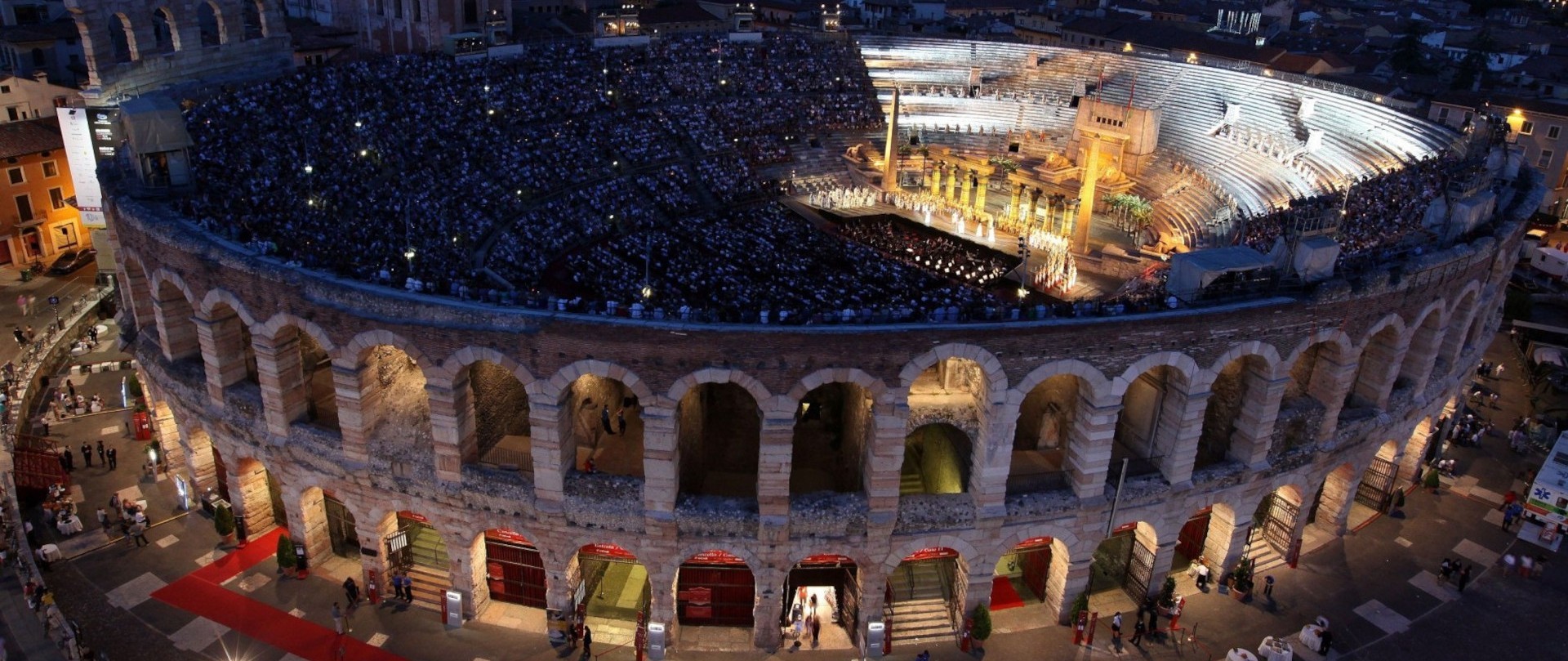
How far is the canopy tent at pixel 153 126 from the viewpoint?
38219 mm

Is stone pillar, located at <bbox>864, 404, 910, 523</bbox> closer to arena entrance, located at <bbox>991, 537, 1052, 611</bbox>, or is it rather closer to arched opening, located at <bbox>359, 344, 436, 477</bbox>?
arena entrance, located at <bbox>991, 537, 1052, 611</bbox>

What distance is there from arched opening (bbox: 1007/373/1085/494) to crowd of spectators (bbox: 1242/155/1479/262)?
9731 millimetres

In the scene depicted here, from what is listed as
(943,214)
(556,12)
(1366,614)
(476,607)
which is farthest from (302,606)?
(556,12)

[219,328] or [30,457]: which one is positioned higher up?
[219,328]

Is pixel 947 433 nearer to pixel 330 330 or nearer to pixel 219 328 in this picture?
pixel 330 330

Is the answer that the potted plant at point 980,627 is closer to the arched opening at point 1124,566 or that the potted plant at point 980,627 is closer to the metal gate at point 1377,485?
the arched opening at point 1124,566

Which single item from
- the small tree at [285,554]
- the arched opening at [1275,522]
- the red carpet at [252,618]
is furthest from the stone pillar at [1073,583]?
the small tree at [285,554]

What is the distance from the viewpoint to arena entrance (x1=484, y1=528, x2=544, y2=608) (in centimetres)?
3381

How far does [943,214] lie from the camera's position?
66875 millimetres

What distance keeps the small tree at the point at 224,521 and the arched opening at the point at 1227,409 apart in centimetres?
3273

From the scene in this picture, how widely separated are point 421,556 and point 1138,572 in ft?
80.8

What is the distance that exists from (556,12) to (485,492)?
70151mm

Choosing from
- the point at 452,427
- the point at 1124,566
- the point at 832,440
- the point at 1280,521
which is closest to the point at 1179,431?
the point at 1124,566

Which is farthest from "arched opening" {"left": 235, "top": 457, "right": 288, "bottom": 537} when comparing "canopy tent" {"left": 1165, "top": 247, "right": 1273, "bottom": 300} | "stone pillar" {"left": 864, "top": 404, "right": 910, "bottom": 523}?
"canopy tent" {"left": 1165, "top": 247, "right": 1273, "bottom": 300}
